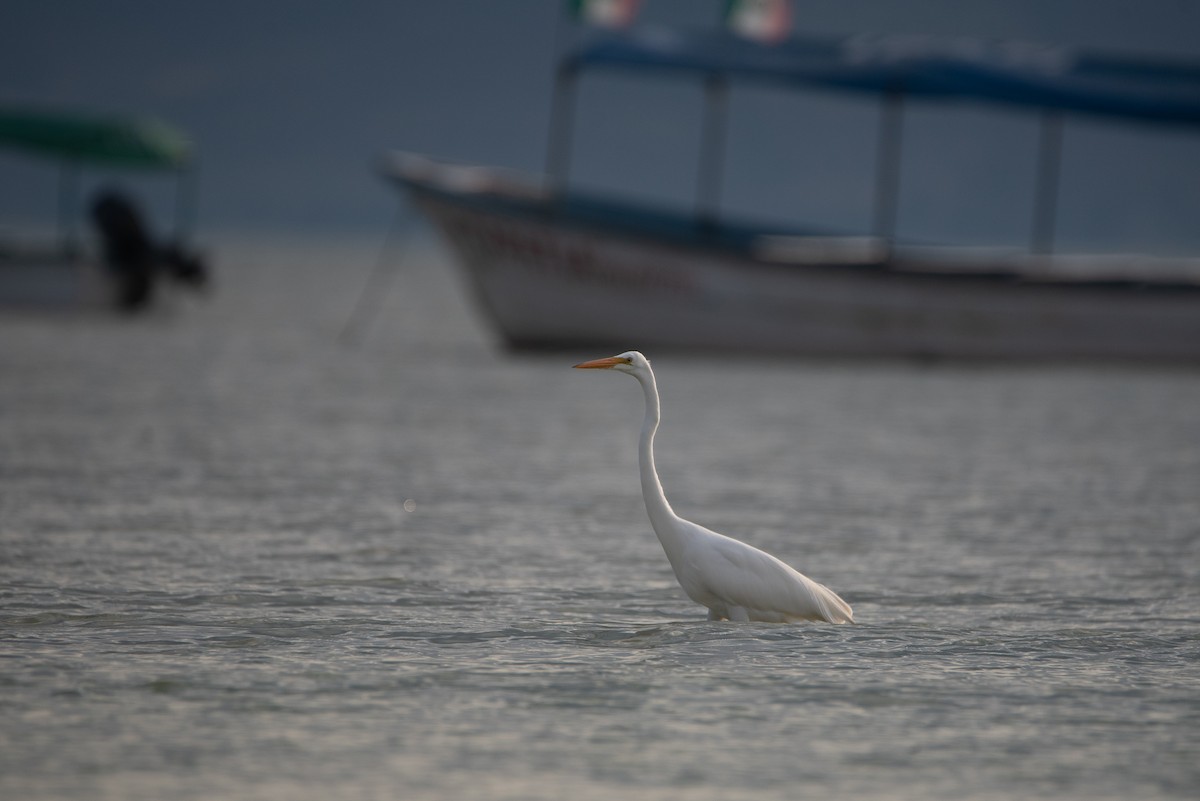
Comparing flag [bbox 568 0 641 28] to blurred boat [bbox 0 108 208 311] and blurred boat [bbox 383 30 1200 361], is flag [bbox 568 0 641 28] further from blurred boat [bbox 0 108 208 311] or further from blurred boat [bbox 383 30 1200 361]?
blurred boat [bbox 0 108 208 311]

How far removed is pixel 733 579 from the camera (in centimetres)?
775

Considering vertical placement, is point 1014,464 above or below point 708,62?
below

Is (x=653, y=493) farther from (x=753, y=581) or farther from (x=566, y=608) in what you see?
(x=566, y=608)

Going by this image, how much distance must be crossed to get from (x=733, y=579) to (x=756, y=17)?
18.9 m

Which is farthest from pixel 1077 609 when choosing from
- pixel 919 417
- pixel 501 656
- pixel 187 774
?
pixel 919 417

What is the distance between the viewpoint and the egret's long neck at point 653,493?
7.95 metres

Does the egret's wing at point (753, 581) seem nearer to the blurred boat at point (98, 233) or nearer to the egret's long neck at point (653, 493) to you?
the egret's long neck at point (653, 493)

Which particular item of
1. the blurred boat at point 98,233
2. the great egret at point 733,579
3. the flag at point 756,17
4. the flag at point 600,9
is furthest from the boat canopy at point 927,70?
the great egret at point 733,579

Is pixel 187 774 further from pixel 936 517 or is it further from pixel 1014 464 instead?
pixel 1014 464

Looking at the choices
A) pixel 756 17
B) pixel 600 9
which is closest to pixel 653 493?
pixel 600 9

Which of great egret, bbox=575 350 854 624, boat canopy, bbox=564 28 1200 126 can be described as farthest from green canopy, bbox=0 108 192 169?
great egret, bbox=575 350 854 624

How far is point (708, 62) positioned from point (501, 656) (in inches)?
817

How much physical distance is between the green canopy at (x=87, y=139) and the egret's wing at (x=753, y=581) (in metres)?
29.5

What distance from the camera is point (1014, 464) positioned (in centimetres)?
1523
